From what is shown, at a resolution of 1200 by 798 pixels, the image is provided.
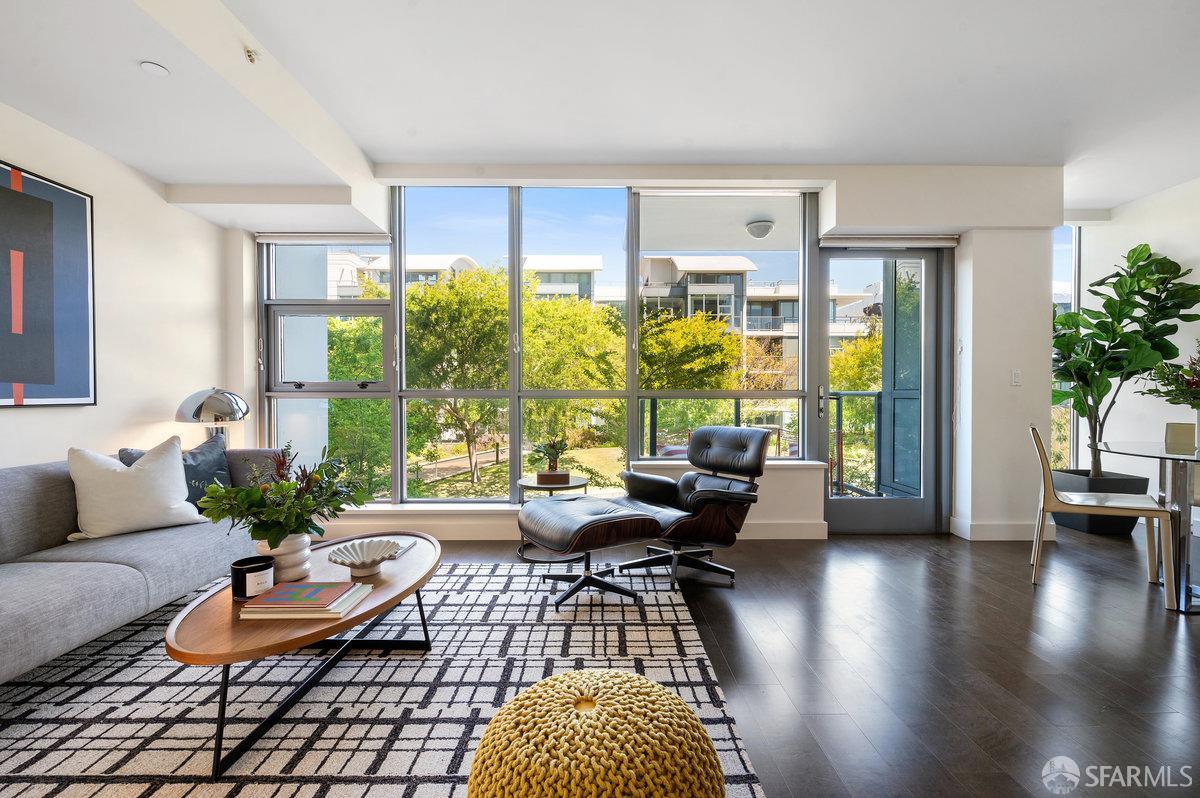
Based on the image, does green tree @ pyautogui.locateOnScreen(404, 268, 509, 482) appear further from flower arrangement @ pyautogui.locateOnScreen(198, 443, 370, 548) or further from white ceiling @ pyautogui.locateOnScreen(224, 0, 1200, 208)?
flower arrangement @ pyautogui.locateOnScreen(198, 443, 370, 548)

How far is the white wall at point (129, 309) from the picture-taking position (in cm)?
288

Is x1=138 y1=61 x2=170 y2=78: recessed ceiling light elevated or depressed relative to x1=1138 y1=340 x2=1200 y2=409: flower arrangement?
elevated

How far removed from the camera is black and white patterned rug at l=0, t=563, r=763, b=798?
1659 millimetres

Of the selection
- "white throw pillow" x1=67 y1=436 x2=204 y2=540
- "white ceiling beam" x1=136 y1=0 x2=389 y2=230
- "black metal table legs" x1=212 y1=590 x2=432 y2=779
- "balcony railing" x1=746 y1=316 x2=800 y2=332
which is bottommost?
"black metal table legs" x1=212 y1=590 x2=432 y2=779

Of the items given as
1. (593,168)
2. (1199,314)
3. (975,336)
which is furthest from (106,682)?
(1199,314)

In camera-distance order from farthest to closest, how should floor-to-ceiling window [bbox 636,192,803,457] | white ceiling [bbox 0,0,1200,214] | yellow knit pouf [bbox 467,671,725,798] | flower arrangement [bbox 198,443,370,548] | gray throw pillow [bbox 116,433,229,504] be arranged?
1. floor-to-ceiling window [bbox 636,192,803,457]
2. gray throw pillow [bbox 116,433,229,504]
3. white ceiling [bbox 0,0,1200,214]
4. flower arrangement [bbox 198,443,370,548]
5. yellow knit pouf [bbox 467,671,725,798]

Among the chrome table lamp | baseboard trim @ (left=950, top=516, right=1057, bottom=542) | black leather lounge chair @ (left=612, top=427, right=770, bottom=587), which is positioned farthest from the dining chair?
the chrome table lamp

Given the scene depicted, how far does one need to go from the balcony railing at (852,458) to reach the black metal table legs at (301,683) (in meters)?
3.44

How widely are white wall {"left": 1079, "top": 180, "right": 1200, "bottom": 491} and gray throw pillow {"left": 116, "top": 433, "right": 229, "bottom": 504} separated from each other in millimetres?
7004

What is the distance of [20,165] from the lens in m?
2.80

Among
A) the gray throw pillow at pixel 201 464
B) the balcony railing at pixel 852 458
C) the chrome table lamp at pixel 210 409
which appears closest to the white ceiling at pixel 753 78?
the balcony railing at pixel 852 458

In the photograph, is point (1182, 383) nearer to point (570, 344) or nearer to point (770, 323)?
point (770, 323)

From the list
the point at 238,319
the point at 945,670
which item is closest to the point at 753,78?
the point at 945,670

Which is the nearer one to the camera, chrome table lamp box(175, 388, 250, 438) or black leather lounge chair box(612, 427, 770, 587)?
black leather lounge chair box(612, 427, 770, 587)
